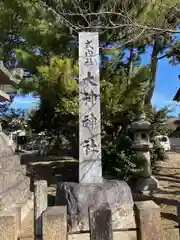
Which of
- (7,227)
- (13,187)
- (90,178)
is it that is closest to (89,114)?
(90,178)

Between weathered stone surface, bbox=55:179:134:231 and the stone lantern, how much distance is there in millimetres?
2903

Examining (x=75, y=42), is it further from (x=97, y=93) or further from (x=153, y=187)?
(x=153, y=187)

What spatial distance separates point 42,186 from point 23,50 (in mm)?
5034

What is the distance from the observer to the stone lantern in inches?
285

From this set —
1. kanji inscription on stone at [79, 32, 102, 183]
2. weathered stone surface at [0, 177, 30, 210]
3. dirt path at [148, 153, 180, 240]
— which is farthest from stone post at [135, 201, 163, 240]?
kanji inscription on stone at [79, 32, 102, 183]

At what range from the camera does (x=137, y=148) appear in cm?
760

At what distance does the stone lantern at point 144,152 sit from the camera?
723 cm

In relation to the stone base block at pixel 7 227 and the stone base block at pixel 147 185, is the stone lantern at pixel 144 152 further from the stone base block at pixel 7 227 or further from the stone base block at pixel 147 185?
the stone base block at pixel 7 227

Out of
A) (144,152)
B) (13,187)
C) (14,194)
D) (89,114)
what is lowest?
(14,194)

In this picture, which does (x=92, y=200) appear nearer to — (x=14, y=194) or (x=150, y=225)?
(x=14, y=194)

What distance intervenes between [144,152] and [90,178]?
3.42 meters

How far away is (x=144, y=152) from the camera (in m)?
7.68

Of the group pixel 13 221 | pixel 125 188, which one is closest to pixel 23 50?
pixel 125 188

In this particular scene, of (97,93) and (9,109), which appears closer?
(97,93)
